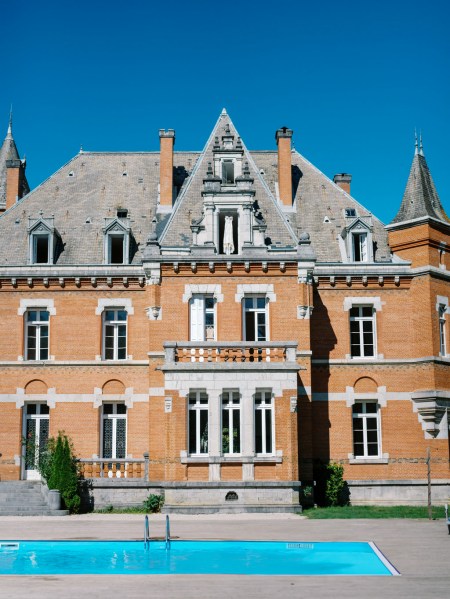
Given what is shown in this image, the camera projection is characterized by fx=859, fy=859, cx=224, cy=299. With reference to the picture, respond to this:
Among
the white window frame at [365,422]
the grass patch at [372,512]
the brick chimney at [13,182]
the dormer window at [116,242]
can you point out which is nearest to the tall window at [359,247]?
the white window frame at [365,422]

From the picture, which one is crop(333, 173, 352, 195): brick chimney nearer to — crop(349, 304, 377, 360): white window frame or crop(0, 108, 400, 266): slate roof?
crop(0, 108, 400, 266): slate roof

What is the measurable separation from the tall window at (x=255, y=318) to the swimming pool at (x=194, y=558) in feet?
43.1

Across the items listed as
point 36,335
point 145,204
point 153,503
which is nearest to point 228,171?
→ point 145,204

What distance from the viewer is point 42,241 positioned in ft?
116

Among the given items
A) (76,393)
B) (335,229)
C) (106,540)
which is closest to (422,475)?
(335,229)

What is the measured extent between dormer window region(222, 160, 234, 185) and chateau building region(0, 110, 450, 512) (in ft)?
0.47

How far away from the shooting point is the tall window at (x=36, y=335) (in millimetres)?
33938

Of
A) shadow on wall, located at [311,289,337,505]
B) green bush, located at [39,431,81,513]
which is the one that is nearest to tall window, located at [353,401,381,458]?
shadow on wall, located at [311,289,337,505]

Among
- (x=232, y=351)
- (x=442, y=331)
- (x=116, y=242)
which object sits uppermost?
(x=116, y=242)

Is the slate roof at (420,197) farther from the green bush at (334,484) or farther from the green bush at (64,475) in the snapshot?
the green bush at (64,475)

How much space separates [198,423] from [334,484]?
19.2 feet

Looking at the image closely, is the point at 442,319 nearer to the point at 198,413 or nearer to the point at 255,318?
the point at 255,318

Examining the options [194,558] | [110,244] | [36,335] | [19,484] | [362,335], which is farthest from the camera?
[110,244]

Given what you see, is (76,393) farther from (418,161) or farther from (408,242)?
(418,161)
